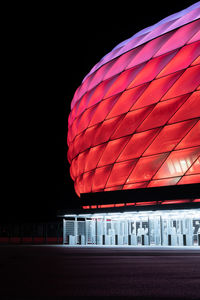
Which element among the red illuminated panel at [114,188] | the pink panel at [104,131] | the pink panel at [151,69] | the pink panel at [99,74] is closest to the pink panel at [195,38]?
the pink panel at [151,69]

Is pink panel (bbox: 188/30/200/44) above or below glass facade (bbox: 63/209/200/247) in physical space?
above

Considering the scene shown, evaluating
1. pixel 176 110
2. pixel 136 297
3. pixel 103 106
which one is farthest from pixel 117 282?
pixel 103 106

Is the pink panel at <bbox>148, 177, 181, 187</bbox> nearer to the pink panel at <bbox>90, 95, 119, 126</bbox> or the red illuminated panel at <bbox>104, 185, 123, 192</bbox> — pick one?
the red illuminated panel at <bbox>104, 185, 123, 192</bbox>

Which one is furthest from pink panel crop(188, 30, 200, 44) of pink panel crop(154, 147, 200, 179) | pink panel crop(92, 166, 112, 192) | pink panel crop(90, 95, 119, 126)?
pink panel crop(92, 166, 112, 192)

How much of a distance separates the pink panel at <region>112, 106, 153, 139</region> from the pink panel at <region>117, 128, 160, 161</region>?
2.00 ft

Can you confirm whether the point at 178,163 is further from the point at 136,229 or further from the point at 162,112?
the point at 136,229

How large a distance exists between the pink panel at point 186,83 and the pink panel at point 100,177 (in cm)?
622

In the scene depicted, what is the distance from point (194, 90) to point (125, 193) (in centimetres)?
732

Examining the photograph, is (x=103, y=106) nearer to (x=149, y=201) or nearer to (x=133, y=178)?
(x=133, y=178)

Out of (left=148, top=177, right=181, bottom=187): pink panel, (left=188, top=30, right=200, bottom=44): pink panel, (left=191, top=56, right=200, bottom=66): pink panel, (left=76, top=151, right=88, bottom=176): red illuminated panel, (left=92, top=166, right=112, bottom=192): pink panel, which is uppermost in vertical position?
(left=188, top=30, right=200, bottom=44): pink panel

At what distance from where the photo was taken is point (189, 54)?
24141 mm

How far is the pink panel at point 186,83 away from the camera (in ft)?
75.6

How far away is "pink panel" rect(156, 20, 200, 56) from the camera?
25.2 m

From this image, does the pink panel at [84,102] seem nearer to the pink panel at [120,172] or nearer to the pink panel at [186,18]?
the pink panel at [120,172]
